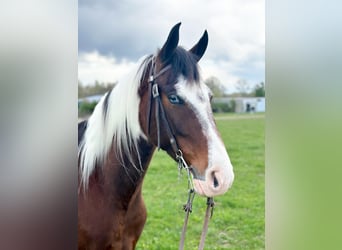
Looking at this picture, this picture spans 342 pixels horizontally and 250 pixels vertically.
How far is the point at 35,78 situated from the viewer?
1.45 m

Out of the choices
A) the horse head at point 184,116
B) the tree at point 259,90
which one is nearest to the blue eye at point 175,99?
the horse head at point 184,116

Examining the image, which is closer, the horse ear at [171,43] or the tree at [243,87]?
the horse ear at [171,43]

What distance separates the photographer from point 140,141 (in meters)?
1.50

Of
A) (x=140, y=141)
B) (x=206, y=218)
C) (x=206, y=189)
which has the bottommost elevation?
(x=206, y=218)

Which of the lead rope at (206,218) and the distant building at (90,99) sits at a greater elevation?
the distant building at (90,99)

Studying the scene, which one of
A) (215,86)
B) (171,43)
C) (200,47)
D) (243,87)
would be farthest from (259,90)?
(171,43)

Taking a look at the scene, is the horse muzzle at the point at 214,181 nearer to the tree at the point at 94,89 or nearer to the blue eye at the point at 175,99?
the blue eye at the point at 175,99

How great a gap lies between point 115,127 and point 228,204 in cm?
57

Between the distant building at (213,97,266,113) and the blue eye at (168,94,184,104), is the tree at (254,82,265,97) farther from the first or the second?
the blue eye at (168,94,184,104)

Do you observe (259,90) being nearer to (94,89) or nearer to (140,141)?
(140,141)

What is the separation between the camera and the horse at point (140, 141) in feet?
4.65

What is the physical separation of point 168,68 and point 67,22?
454 mm

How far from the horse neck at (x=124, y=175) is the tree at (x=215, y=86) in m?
0.37

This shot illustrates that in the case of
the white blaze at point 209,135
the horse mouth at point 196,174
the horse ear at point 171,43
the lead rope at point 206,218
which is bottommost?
the lead rope at point 206,218
